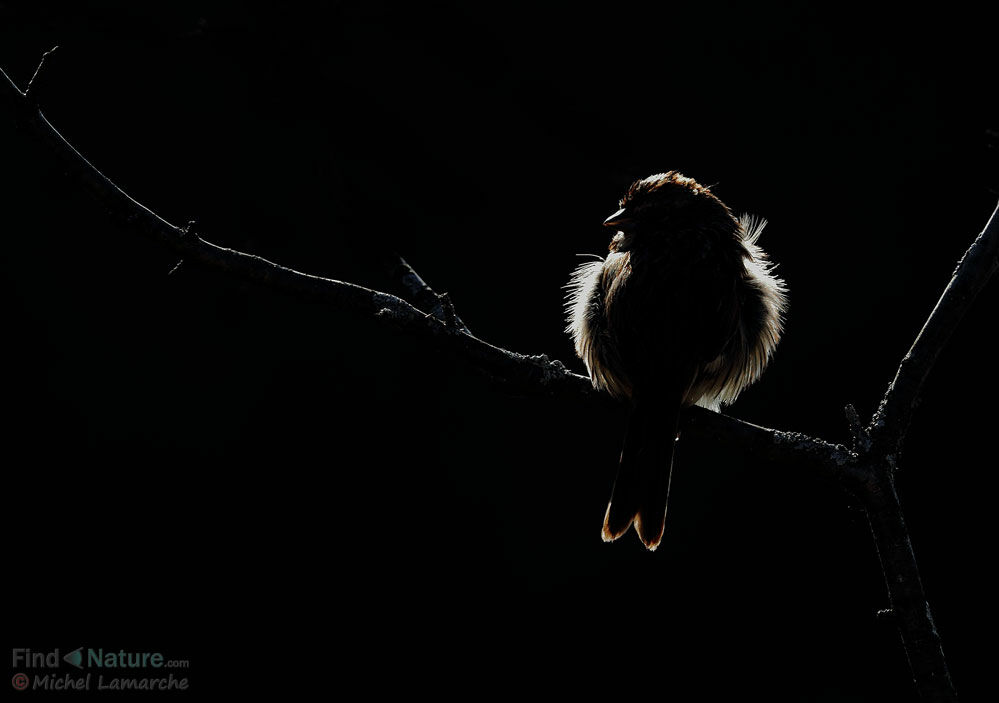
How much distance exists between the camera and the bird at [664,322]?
2.43 m

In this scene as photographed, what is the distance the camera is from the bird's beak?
274 cm

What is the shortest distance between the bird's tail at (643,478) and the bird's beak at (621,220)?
0.67 m

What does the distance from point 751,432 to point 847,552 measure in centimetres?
257

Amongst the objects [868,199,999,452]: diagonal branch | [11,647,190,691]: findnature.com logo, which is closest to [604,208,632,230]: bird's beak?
[868,199,999,452]: diagonal branch

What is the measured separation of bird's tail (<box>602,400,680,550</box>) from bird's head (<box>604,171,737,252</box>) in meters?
0.62

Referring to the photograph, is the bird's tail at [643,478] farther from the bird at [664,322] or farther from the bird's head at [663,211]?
the bird's head at [663,211]

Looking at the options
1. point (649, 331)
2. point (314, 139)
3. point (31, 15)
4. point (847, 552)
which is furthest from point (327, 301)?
point (847, 552)

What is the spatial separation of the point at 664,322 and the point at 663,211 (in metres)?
0.50

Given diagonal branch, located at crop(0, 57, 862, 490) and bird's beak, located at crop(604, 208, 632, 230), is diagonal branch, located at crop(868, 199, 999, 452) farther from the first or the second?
bird's beak, located at crop(604, 208, 632, 230)

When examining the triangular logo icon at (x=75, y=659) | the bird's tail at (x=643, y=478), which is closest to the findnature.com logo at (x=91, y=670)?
the triangular logo icon at (x=75, y=659)

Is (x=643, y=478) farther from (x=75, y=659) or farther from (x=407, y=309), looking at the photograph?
(x=75, y=659)

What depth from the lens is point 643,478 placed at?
2426 millimetres

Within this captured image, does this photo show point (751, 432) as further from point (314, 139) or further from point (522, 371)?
point (314, 139)

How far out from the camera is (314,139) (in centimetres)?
360
